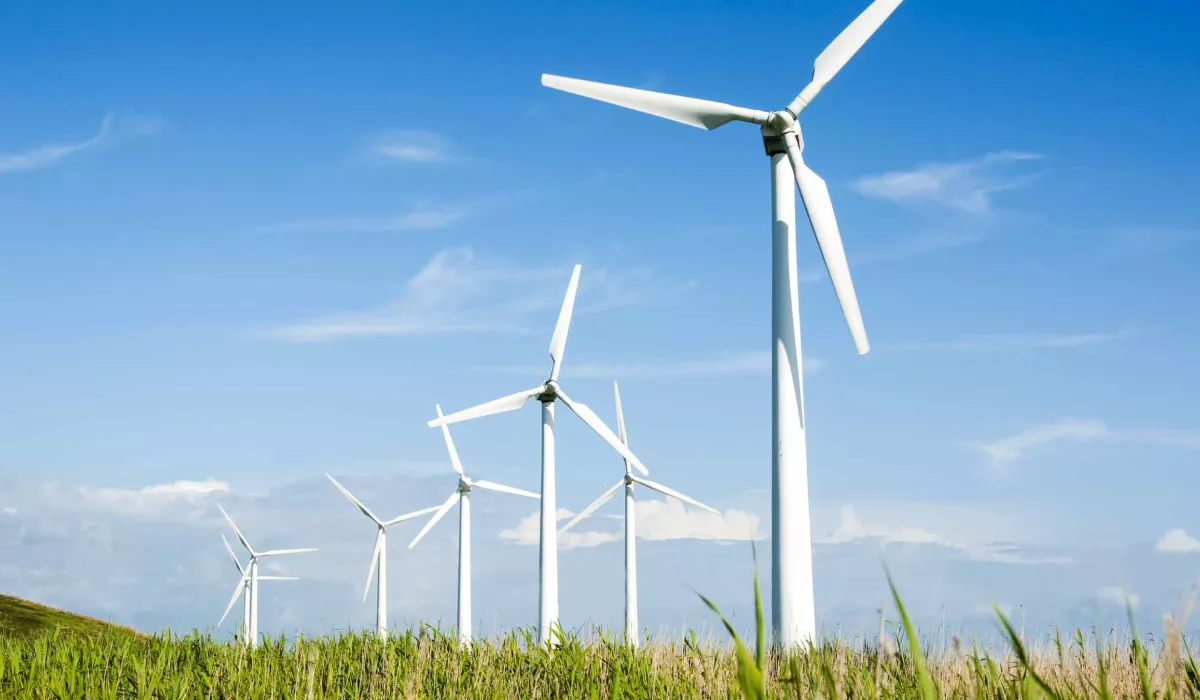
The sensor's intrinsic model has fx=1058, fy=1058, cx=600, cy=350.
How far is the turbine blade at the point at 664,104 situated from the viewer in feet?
88.0

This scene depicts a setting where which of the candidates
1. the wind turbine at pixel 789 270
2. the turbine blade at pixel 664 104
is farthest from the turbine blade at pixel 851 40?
the turbine blade at pixel 664 104

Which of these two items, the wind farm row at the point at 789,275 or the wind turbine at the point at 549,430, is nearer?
the wind farm row at the point at 789,275

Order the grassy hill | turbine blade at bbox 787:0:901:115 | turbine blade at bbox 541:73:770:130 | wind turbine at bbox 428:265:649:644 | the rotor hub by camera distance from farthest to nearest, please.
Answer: the grassy hill, wind turbine at bbox 428:265:649:644, turbine blade at bbox 787:0:901:115, turbine blade at bbox 541:73:770:130, the rotor hub

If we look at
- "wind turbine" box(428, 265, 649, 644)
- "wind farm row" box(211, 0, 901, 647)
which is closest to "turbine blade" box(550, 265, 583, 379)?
"wind turbine" box(428, 265, 649, 644)

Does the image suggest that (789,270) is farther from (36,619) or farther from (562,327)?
(36,619)

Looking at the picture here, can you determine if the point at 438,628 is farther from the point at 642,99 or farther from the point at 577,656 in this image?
the point at 642,99

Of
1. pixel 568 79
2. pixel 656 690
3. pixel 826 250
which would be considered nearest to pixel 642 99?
pixel 568 79

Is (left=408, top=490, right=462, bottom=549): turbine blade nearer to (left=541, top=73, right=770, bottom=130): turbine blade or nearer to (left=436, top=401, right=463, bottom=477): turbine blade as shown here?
(left=436, top=401, right=463, bottom=477): turbine blade

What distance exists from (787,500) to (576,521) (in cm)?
3213

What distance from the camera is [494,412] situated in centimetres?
4366

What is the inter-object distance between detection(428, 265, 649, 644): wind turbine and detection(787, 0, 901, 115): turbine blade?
16.4m

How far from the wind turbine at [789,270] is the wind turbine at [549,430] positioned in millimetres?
15277

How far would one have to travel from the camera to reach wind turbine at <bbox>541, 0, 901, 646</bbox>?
2125 cm

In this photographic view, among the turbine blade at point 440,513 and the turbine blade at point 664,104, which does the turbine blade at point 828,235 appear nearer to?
the turbine blade at point 664,104
